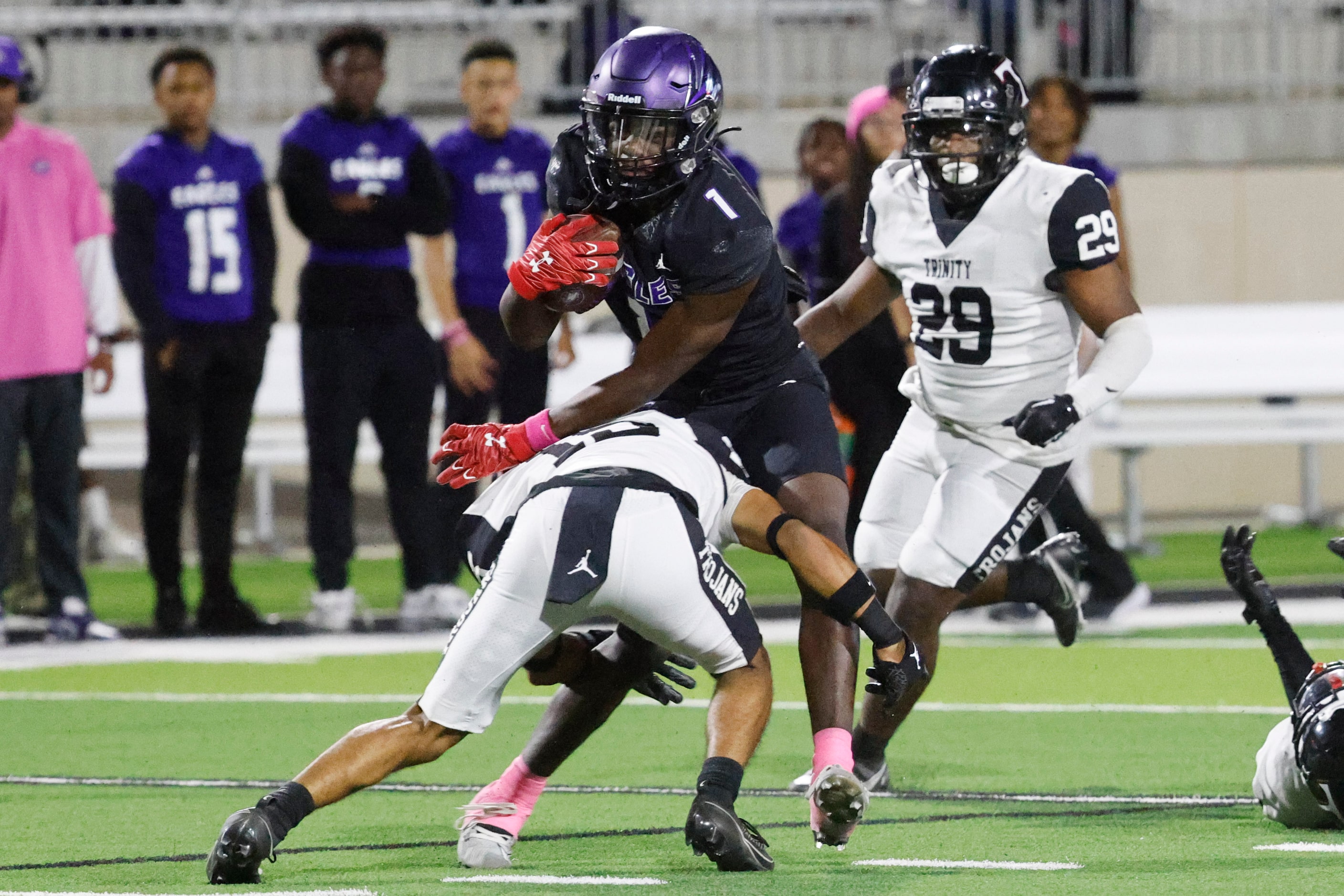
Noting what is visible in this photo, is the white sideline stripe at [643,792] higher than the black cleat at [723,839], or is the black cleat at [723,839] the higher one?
the black cleat at [723,839]

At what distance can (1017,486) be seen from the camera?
5879 millimetres

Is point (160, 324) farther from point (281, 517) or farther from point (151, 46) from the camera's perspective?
point (151, 46)

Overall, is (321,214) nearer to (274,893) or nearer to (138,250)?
(138,250)

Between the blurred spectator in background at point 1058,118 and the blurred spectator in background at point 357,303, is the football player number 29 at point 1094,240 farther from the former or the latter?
the blurred spectator in background at point 357,303

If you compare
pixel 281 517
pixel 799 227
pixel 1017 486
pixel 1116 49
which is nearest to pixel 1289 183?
pixel 1116 49

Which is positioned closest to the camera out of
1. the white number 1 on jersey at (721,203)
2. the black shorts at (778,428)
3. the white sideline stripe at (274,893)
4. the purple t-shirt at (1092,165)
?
the white sideline stripe at (274,893)

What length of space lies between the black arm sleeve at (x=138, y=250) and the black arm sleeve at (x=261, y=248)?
363 millimetres

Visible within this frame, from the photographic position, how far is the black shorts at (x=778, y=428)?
17.1ft

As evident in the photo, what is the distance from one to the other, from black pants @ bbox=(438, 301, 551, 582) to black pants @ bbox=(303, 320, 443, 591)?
16 cm

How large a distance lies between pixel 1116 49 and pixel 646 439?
33.9 feet

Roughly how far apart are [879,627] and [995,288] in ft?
4.44

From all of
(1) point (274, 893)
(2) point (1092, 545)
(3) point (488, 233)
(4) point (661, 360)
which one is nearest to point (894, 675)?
(4) point (661, 360)

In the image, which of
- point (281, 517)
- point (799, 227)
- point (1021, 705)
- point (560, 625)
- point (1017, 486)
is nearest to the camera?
point (560, 625)

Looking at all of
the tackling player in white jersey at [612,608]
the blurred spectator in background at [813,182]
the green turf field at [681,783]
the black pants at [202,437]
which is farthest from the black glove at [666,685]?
the blurred spectator in background at [813,182]
